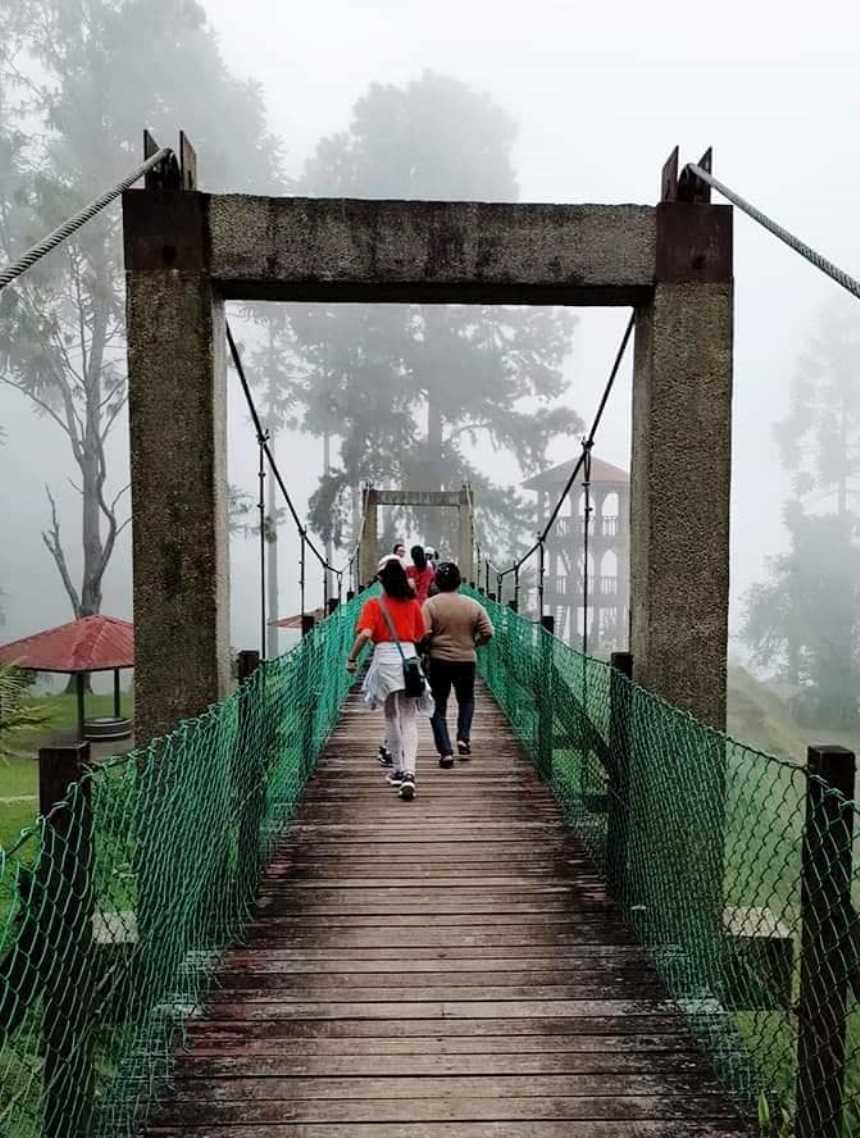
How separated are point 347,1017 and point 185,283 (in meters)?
2.52

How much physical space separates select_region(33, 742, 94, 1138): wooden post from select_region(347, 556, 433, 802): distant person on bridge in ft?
8.38

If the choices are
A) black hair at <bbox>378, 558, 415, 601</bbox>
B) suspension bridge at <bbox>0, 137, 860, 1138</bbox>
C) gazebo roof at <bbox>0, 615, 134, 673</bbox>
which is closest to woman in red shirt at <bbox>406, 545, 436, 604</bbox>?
black hair at <bbox>378, 558, 415, 601</bbox>

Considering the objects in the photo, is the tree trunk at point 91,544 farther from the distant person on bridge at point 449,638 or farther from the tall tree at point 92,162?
the distant person on bridge at point 449,638

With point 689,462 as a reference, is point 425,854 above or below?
below

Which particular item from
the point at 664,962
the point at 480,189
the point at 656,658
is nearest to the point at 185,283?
the point at 656,658

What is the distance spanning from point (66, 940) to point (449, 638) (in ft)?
11.0

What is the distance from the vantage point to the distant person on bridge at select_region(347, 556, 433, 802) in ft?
14.5

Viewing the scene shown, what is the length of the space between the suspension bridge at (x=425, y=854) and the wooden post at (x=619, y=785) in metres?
0.02

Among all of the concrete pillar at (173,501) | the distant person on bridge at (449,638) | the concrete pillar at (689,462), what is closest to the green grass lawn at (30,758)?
the concrete pillar at (173,501)

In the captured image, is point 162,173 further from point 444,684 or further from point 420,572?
point 420,572

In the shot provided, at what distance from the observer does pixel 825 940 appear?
6.21 ft

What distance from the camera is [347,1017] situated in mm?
2480

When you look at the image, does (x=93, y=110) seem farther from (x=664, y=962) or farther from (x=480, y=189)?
(x=664, y=962)

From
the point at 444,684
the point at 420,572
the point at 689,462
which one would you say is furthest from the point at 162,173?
the point at 420,572
